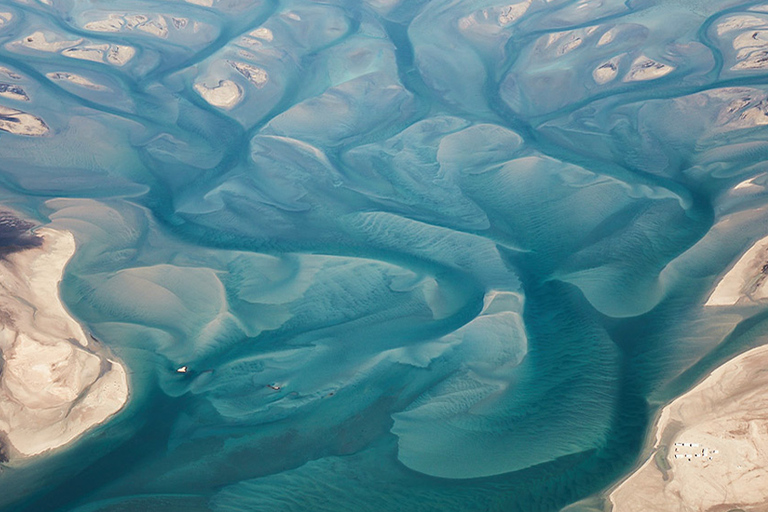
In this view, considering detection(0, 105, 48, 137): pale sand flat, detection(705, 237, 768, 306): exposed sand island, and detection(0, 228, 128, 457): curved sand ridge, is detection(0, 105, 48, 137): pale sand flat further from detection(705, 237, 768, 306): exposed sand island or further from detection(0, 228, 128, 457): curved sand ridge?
detection(705, 237, 768, 306): exposed sand island

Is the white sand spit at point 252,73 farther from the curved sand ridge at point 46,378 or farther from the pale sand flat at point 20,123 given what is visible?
the curved sand ridge at point 46,378

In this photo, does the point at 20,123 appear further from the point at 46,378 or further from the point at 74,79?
the point at 46,378

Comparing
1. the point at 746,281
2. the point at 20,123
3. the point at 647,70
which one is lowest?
the point at 20,123

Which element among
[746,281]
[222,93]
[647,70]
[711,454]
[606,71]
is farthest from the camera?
[222,93]

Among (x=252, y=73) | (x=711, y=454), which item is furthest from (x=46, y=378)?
(x=252, y=73)

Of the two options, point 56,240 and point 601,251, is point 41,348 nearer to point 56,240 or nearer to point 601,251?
point 56,240

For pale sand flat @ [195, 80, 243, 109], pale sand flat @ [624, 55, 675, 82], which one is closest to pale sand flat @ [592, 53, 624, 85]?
pale sand flat @ [624, 55, 675, 82]

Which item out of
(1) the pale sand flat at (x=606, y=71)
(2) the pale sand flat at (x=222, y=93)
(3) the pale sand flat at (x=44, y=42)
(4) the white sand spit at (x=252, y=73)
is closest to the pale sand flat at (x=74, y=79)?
(3) the pale sand flat at (x=44, y=42)
